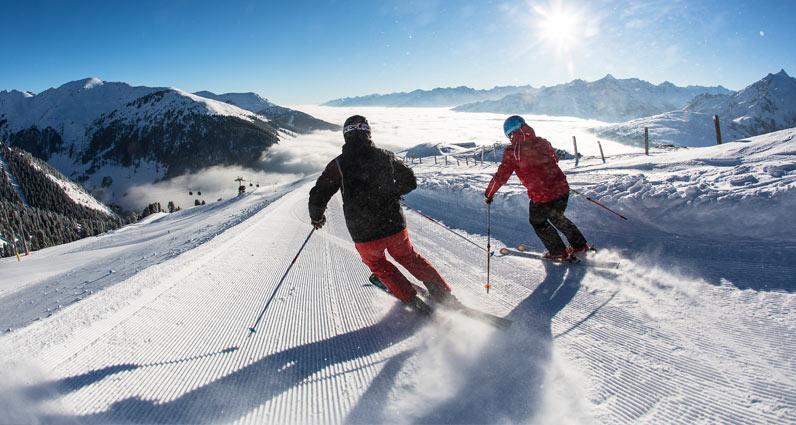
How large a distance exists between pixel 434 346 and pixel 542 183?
2785 mm

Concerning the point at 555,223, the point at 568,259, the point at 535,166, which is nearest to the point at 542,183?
the point at 535,166

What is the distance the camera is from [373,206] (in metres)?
3.48

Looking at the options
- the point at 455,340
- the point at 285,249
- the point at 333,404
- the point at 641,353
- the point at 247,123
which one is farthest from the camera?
the point at 247,123

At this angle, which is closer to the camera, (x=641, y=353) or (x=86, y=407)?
(x=86, y=407)

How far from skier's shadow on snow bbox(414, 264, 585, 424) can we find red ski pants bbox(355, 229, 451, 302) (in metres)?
0.85

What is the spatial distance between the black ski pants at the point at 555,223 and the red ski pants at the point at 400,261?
196 centimetres

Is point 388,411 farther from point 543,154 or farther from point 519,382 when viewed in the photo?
point 543,154

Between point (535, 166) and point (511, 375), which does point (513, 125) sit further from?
point (511, 375)

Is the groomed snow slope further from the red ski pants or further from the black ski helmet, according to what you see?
the black ski helmet

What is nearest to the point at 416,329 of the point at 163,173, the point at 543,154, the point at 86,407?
the point at 86,407

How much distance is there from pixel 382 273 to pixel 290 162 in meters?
185

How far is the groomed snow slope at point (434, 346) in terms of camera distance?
7.39ft

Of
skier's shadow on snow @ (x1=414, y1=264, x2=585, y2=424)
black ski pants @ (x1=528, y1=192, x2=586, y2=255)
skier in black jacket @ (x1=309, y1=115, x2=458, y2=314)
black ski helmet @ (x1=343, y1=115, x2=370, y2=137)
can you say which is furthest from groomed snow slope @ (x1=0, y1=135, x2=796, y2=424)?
black ski helmet @ (x1=343, y1=115, x2=370, y2=137)

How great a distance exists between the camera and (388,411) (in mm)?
2289
